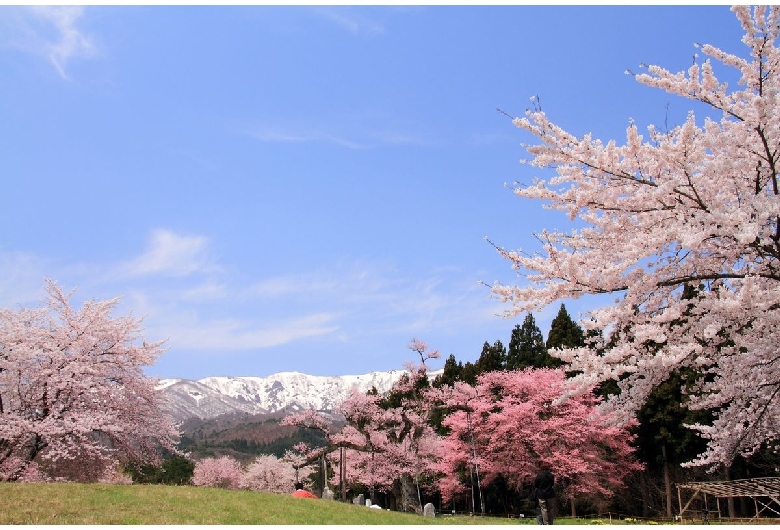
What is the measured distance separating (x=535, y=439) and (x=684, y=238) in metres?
23.7

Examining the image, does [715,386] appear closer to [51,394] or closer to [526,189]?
[526,189]

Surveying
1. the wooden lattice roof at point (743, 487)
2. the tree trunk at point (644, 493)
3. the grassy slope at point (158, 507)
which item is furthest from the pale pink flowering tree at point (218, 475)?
the wooden lattice roof at point (743, 487)

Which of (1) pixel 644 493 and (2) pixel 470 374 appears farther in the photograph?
(2) pixel 470 374

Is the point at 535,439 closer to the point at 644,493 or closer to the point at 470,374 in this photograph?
the point at 644,493

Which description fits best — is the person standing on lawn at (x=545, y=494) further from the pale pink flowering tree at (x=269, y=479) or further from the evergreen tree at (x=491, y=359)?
the pale pink flowering tree at (x=269, y=479)

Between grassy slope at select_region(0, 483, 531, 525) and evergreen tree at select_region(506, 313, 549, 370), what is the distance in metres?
29.9

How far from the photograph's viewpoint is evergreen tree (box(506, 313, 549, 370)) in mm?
44719

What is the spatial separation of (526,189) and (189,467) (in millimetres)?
64572

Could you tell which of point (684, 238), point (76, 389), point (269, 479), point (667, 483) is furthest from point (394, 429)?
point (269, 479)

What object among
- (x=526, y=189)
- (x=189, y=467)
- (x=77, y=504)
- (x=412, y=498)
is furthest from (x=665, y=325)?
(x=189, y=467)

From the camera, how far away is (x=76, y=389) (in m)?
18.8

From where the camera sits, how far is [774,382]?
884 cm

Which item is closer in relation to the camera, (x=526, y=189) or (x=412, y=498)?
(x=526, y=189)

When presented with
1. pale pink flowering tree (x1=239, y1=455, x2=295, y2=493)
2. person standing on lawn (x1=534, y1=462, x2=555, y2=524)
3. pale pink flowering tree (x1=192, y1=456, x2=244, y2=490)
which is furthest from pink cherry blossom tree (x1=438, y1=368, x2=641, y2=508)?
pale pink flowering tree (x1=192, y1=456, x2=244, y2=490)
